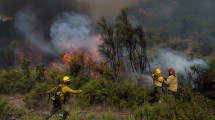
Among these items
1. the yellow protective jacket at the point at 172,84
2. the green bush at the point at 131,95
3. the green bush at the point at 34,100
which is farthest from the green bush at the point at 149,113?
the green bush at the point at 34,100

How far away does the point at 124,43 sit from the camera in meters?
23.0

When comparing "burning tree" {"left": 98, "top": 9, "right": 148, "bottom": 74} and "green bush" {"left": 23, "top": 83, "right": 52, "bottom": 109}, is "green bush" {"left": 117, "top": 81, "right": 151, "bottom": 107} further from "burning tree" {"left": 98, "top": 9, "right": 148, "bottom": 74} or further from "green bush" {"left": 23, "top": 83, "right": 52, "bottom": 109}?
"burning tree" {"left": 98, "top": 9, "right": 148, "bottom": 74}

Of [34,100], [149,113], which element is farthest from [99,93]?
[149,113]

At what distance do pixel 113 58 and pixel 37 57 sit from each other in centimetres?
4836

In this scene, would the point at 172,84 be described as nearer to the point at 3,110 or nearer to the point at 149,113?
the point at 149,113

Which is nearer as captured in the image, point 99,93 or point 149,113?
point 149,113

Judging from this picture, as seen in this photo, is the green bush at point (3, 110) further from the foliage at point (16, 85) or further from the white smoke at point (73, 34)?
the white smoke at point (73, 34)

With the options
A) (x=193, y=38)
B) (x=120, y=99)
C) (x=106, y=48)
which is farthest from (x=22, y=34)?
(x=120, y=99)

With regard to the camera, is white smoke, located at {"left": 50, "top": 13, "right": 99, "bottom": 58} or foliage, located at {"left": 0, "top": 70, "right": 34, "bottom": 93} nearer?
foliage, located at {"left": 0, "top": 70, "right": 34, "bottom": 93}

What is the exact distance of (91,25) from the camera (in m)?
53.2

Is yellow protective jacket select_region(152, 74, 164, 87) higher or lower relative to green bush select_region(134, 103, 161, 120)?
higher

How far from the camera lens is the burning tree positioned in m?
21.8

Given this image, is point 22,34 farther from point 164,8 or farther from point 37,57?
point 164,8

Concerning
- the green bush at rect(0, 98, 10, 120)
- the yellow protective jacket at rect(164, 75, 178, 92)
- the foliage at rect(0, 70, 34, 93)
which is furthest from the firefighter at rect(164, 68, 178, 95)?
the foliage at rect(0, 70, 34, 93)
